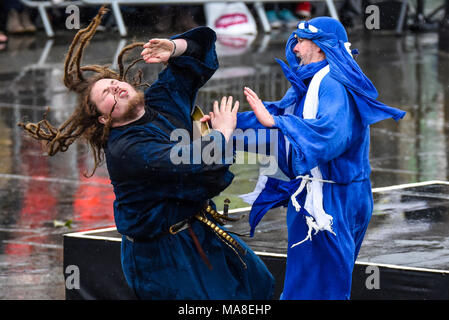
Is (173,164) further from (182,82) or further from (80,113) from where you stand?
(182,82)

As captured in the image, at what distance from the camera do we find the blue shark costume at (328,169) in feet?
13.6

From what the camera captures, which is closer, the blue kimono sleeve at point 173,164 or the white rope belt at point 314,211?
the blue kimono sleeve at point 173,164

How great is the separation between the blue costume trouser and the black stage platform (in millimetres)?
603

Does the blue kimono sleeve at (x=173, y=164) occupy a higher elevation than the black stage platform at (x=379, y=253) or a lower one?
higher

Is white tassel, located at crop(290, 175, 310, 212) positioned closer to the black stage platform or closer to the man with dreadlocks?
the man with dreadlocks

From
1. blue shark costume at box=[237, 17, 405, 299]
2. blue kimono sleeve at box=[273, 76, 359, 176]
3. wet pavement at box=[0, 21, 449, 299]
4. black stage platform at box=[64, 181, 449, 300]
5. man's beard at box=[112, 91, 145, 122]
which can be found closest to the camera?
man's beard at box=[112, 91, 145, 122]

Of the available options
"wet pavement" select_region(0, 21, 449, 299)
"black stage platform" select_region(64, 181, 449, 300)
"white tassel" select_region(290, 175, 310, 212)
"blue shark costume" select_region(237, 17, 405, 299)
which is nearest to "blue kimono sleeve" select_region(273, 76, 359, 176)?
"blue shark costume" select_region(237, 17, 405, 299)

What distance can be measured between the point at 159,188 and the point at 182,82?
0.61m

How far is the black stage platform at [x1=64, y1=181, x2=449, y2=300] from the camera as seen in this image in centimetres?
485

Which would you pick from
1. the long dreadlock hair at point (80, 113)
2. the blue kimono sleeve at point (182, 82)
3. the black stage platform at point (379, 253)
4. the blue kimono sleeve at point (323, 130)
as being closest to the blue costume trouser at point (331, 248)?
the blue kimono sleeve at point (323, 130)

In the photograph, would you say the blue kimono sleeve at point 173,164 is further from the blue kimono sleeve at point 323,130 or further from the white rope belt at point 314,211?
the white rope belt at point 314,211

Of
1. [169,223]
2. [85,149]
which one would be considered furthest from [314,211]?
[85,149]

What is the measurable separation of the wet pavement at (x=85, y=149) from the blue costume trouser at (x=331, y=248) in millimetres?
891

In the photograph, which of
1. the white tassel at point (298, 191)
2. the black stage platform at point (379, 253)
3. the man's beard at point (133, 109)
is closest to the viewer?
the man's beard at point (133, 109)
